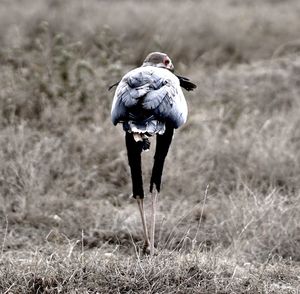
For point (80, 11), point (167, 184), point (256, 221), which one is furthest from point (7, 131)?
point (80, 11)

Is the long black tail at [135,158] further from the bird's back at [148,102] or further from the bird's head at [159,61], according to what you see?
the bird's head at [159,61]

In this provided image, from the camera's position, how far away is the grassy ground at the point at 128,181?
344cm

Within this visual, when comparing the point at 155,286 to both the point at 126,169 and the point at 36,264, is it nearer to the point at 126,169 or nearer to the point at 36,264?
the point at 36,264

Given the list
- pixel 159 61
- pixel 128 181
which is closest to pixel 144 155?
pixel 128 181

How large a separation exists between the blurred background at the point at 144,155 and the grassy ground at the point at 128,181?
0.05 feet

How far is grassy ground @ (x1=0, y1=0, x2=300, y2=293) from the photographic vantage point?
11.3ft

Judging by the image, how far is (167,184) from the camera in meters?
5.41

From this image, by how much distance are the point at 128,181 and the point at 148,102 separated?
2.28 metres

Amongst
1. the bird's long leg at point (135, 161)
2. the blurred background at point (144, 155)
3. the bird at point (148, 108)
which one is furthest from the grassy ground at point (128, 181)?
the bird at point (148, 108)

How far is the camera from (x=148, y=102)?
10.8 ft

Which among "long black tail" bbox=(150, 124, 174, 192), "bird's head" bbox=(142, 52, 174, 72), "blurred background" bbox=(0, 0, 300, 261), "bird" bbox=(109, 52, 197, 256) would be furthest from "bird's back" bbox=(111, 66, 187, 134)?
"blurred background" bbox=(0, 0, 300, 261)

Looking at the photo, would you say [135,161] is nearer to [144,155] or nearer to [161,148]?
[161,148]

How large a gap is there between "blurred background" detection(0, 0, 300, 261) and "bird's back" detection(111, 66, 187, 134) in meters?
0.79

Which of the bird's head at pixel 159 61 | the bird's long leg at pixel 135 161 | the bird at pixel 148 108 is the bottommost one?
the bird's long leg at pixel 135 161
